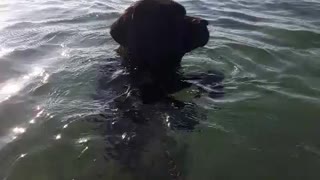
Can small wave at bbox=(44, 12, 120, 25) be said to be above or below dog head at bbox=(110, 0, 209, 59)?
below

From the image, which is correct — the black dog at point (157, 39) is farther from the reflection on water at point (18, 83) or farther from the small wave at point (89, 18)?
the small wave at point (89, 18)

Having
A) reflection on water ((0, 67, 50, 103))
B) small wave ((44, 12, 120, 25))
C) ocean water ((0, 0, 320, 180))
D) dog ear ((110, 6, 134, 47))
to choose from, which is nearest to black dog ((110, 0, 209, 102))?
dog ear ((110, 6, 134, 47))

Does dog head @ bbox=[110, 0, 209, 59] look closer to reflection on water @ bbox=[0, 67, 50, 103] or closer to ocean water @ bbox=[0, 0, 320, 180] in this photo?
ocean water @ bbox=[0, 0, 320, 180]

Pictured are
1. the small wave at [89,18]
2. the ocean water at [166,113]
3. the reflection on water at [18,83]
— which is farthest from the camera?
the small wave at [89,18]

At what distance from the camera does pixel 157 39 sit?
6.57 meters

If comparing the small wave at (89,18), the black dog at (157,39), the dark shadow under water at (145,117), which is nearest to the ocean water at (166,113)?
the dark shadow under water at (145,117)

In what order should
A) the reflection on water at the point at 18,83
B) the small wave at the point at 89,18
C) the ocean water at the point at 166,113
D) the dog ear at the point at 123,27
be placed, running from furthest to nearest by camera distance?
the small wave at the point at 89,18 → the dog ear at the point at 123,27 → the reflection on water at the point at 18,83 → the ocean water at the point at 166,113

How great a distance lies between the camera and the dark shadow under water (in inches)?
186

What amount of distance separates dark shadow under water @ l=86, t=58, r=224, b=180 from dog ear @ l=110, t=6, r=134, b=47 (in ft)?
1.52

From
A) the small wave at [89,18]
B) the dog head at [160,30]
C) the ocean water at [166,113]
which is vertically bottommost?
the ocean water at [166,113]

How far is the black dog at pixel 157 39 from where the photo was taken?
Result: 21.4 feet

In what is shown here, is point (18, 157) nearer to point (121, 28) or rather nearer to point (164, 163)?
point (164, 163)

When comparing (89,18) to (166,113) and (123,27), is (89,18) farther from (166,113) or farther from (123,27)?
(166,113)

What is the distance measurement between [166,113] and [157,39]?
1.32 m
